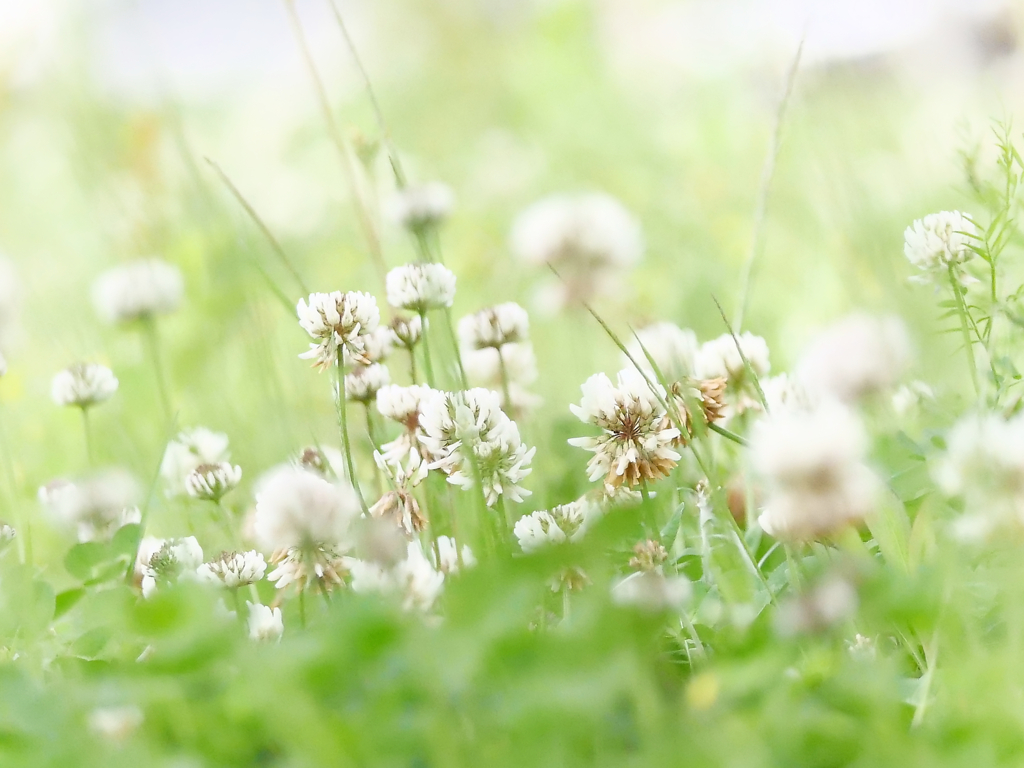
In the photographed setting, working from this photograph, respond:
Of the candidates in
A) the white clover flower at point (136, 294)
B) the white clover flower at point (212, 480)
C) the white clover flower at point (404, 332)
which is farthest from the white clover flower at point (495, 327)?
the white clover flower at point (136, 294)

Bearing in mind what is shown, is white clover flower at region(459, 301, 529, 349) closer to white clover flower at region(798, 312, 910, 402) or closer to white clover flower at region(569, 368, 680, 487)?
white clover flower at region(569, 368, 680, 487)

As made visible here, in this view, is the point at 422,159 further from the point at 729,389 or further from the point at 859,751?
the point at 859,751

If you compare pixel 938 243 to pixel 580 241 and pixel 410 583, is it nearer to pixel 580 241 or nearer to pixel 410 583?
pixel 410 583

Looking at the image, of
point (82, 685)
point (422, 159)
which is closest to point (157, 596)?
point (82, 685)

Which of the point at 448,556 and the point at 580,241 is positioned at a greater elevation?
the point at 580,241

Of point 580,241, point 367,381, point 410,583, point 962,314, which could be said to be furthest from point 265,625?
point 580,241
